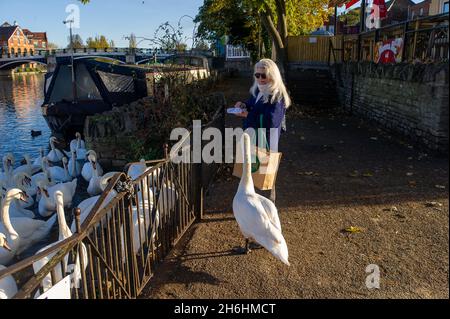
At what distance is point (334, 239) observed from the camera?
455cm

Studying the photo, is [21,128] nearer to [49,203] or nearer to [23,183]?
[23,183]

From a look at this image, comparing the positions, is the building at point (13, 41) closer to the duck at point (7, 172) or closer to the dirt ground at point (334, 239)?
the duck at point (7, 172)

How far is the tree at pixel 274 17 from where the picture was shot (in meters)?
16.2

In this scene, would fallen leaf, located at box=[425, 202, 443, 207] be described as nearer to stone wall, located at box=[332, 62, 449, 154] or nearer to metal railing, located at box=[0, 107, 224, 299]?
stone wall, located at box=[332, 62, 449, 154]

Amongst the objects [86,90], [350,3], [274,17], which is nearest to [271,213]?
[86,90]

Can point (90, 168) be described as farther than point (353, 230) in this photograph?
Yes

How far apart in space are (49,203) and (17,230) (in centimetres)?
173

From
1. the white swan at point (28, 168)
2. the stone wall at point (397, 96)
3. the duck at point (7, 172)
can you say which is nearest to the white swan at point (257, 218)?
the stone wall at point (397, 96)

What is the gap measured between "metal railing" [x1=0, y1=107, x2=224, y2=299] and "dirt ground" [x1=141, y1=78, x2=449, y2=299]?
0.25 meters

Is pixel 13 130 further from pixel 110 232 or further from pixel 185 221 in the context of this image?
pixel 110 232

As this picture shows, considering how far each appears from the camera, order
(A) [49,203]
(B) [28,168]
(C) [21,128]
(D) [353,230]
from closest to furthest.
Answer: (D) [353,230]
(A) [49,203]
(B) [28,168]
(C) [21,128]

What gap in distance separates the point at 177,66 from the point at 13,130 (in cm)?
1272

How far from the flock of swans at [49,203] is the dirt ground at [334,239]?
0.69 metres
